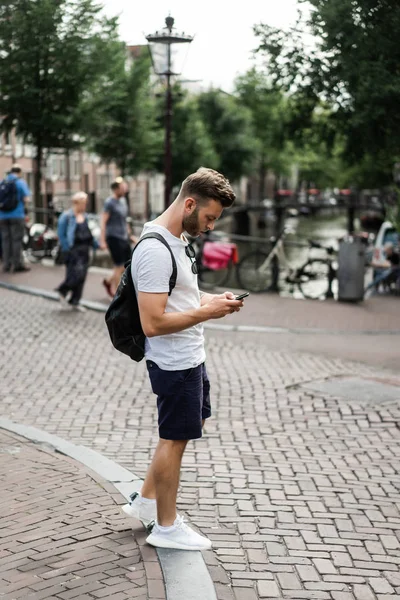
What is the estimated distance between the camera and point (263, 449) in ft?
19.9

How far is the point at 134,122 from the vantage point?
4184cm

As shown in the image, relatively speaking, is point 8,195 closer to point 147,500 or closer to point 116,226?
point 116,226

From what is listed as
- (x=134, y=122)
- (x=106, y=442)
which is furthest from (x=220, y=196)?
(x=134, y=122)

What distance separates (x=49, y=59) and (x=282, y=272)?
7.18 m

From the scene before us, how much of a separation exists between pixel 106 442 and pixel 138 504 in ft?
6.14

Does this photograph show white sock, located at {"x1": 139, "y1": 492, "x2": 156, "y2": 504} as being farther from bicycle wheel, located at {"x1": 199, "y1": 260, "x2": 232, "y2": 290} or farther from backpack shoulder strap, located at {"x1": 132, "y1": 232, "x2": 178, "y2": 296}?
bicycle wheel, located at {"x1": 199, "y1": 260, "x2": 232, "y2": 290}

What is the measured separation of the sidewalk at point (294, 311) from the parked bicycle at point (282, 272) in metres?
0.64

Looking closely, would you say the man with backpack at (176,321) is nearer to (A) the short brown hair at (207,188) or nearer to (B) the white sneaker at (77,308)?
(A) the short brown hair at (207,188)

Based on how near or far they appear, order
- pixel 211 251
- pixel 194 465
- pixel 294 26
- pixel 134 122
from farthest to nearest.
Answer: pixel 134 122
pixel 211 251
pixel 294 26
pixel 194 465

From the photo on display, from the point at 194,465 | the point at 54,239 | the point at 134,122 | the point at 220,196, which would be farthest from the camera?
the point at 134,122

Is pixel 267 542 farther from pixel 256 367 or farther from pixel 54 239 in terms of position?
pixel 54 239

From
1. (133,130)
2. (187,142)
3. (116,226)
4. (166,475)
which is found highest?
(133,130)

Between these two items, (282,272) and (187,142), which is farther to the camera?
(187,142)

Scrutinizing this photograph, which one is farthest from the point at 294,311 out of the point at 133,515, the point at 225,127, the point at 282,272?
the point at 225,127
